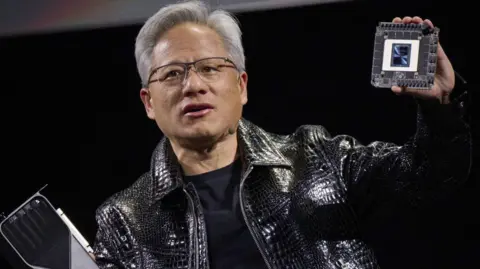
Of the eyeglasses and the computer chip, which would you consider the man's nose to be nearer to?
the eyeglasses

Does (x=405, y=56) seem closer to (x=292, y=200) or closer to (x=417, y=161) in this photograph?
(x=417, y=161)

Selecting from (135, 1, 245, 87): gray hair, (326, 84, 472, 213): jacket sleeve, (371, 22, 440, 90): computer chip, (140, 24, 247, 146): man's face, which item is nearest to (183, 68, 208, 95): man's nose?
(140, 24, 247, 146): man's face

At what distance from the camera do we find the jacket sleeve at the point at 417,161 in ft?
4.07

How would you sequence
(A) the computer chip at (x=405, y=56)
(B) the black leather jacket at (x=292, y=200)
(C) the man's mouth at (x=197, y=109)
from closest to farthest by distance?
1. (A) the computer chip at (x=405, y=56)
2. (B) the black leather jacket at (x=292, y=200)
3. (C) the man's mouth at (x=197, y=109)

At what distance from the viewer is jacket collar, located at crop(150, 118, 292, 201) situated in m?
1.50

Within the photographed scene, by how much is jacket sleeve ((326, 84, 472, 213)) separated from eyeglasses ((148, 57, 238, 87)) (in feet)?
0.93

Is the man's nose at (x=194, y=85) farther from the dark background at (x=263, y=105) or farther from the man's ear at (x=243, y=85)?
the dark background at (x=263, y=105)

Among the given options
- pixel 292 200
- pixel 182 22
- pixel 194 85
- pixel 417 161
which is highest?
pixel 182 22

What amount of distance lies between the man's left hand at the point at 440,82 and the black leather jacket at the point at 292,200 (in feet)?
0.19

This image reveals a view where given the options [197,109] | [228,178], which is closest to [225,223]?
[228,178]

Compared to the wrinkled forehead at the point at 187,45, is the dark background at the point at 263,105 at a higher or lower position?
lower

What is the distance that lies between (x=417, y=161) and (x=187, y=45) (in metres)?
0.55

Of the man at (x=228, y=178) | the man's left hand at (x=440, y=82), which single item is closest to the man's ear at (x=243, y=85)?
the man at (x=228, y=178)

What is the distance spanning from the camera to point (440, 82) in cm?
124
